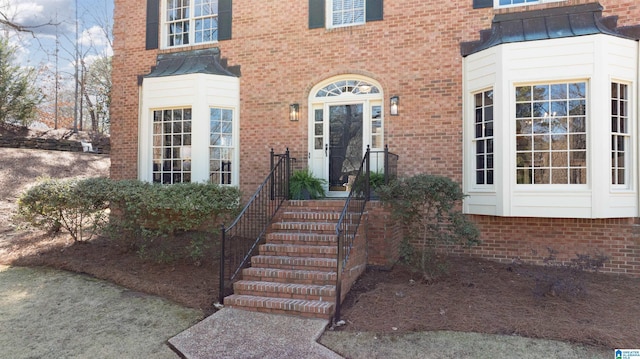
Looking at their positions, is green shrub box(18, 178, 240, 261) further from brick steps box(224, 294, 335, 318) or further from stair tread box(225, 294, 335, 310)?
brick steps box(224, 294, 335, 318)

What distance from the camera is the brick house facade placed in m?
6.70

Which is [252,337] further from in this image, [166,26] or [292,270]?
[166,26]

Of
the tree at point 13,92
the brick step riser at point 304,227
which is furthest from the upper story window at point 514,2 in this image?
the tree at point 13,92

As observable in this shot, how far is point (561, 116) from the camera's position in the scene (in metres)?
6.77

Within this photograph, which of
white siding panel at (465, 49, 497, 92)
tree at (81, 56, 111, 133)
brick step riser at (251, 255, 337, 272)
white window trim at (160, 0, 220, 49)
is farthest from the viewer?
tree at (81, 56, 111, 133)

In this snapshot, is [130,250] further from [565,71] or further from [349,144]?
[565,71]

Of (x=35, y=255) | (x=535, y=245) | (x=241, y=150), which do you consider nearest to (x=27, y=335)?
(x=35, y=255)

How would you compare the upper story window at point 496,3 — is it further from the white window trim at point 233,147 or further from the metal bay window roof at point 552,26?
the white window trim at point 233,147

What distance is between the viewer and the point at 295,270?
18.9ft

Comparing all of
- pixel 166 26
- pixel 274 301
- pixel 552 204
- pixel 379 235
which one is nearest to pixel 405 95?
pixel 379 235

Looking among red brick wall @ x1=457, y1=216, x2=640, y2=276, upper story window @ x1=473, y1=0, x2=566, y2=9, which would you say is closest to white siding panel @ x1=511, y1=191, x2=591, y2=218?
red brick wall @ x1=457, y1=216, x2=640, y2=276

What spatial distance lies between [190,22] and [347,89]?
14.2 feet

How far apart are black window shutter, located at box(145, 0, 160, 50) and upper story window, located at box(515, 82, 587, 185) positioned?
8199 mm

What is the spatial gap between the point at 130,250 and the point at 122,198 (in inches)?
44.0
